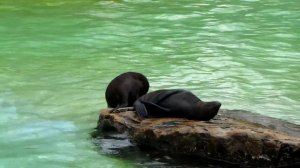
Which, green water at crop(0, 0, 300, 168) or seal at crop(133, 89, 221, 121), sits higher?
seal at crop(133, 89, 221, 121)

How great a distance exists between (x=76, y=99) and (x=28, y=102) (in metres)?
0.63

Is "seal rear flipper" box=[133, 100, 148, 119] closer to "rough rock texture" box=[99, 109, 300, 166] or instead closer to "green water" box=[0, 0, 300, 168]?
"rough rock texture" box=[99, 109, 300, 166]

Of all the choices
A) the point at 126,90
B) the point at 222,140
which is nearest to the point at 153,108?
the point at 126,90

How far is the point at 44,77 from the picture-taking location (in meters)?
10.1

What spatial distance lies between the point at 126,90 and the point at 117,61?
434cm

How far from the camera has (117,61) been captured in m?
11.5

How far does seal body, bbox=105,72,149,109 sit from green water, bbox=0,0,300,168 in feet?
1.48

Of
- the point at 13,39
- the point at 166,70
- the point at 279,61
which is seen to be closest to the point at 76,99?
the point at 166,70

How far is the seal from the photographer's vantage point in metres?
6.27

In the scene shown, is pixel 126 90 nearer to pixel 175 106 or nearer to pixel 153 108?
pixel 153 108

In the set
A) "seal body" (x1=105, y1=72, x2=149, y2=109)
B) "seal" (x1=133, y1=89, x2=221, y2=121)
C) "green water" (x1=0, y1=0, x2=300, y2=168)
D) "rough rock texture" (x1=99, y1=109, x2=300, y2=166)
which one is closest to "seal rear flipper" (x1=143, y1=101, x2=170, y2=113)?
"seal" (x1=133, y1=89, x2=221, y2=121)

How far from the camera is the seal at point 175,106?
6.27m

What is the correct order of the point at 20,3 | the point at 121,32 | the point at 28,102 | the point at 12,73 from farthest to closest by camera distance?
the point at 20,3 → the point at 121,32 → the point at 12,73 → the point at 28,102

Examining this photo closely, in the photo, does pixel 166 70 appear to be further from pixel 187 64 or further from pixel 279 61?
pixel 279 61
